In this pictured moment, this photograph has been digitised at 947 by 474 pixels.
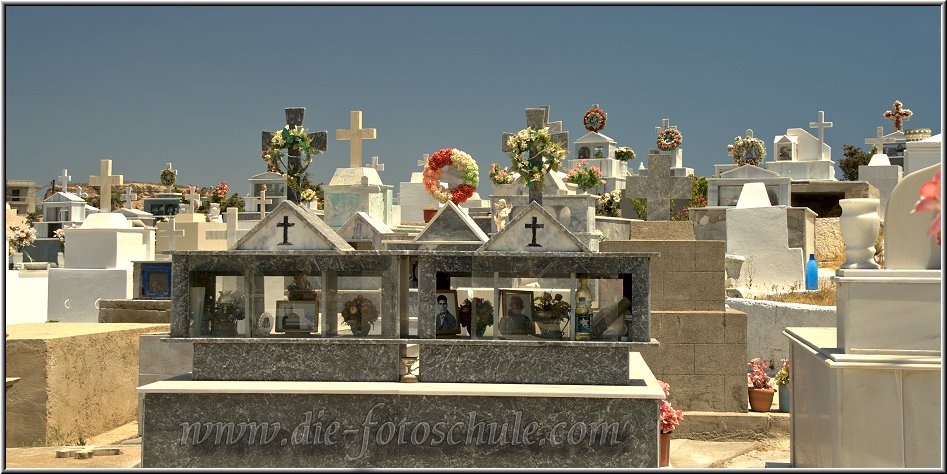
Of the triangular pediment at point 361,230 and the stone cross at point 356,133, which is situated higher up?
the stone cross at point 356,133

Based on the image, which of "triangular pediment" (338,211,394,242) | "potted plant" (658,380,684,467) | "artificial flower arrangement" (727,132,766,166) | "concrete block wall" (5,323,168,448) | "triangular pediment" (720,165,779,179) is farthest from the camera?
"artificial flower arrangement" (727,132,766,166)

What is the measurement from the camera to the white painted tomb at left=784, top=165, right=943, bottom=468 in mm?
6629

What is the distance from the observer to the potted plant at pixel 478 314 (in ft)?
28.0

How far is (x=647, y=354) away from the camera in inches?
502

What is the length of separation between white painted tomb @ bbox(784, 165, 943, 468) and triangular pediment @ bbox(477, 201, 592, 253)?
243 cm

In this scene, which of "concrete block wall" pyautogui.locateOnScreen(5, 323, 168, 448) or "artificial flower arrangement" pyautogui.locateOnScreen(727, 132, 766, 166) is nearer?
"concrete block wall" pyautogui.locateOnScreen(5, 323, 168, 448)

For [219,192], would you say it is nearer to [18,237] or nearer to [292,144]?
[18,237]

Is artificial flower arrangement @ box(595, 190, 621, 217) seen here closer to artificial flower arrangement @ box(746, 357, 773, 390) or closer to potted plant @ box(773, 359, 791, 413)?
artificial flower arrangement @ box(746, 357, 773, 390)

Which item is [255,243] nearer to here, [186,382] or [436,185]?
[186,382]

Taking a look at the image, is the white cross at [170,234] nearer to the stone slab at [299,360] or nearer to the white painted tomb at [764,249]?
the white painted tomb at [764,249]

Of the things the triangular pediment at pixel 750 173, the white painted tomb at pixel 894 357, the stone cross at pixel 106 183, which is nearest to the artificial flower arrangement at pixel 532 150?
the white painted tomb at pixel 894 357

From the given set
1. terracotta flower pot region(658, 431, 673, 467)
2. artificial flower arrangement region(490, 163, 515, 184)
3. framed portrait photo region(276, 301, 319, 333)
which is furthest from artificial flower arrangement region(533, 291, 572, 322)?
artificial flower arrangement region(490, 163, 515, 184)

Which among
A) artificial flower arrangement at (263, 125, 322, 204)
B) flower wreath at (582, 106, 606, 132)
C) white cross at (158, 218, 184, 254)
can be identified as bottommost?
white cross at (158, 218, 184, 254)

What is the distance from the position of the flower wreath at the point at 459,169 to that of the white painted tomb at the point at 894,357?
53.2ft
